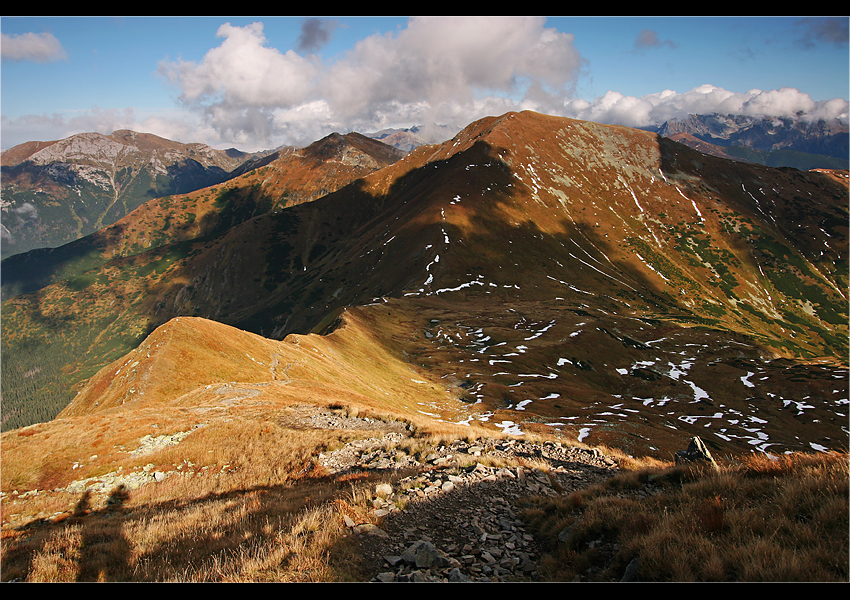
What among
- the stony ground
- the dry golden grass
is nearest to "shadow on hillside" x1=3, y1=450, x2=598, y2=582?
the stony ground

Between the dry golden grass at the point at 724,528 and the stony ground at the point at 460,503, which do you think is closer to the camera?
the dry golden grass at the point at 724,528

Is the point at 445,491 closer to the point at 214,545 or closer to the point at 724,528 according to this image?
the point at 214,545

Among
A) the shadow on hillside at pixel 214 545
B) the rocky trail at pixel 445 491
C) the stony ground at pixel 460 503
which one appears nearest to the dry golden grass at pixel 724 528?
the rocky trail at pixel 445 491

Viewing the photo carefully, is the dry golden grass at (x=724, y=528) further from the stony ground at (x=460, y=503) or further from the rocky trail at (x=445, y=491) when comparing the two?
the stony ground at (x=460, y=503)

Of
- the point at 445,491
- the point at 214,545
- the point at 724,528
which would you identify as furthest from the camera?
the point at 445,491

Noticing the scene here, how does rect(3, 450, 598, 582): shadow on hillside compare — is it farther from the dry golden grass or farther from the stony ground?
the dry golden grass

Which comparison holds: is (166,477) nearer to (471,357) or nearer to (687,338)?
(471,357)

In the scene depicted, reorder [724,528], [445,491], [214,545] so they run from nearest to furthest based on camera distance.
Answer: [724,528], [214,545], [445,491]

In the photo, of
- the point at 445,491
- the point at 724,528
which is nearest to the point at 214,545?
the point at 445,491
